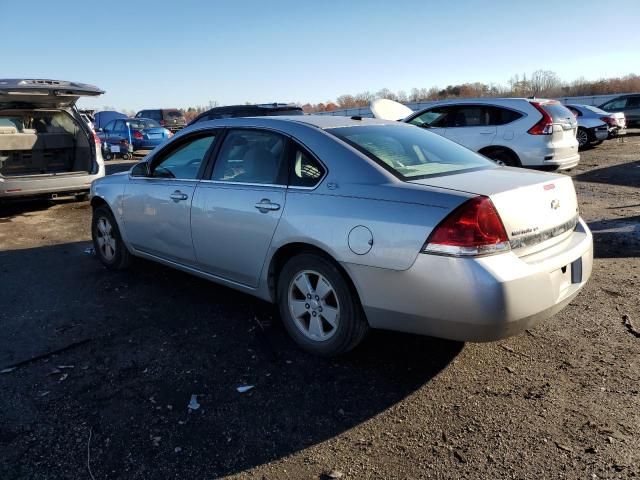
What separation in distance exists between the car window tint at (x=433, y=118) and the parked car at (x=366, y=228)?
5857 mm

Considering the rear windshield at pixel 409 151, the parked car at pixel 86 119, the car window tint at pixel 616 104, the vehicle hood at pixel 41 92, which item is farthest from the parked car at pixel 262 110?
the car window tint at pixel 616 104

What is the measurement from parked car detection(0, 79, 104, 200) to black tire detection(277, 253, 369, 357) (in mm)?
6054

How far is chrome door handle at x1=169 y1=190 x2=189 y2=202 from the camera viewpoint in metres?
4.29

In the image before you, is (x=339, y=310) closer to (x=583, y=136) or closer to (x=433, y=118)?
(x=433, y=118)

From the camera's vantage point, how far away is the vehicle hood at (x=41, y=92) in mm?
7254

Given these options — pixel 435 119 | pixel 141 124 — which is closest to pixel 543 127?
pixel 435 119

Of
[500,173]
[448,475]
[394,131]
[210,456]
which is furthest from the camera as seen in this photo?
[394,131]

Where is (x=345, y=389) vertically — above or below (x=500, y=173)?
below

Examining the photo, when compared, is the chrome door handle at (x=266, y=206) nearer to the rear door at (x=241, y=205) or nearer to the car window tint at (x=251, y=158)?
the rear door at (x=241, y=205)

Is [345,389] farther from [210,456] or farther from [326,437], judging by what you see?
[210,456]

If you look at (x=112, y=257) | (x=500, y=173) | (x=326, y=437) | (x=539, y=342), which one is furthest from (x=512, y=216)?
(x=112, y=257)

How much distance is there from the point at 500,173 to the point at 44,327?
3.72 meters

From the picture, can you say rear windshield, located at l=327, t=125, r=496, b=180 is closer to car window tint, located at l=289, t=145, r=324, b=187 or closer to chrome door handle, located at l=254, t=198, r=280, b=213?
car window tint, located at l=289, t=145, r=324, b=187

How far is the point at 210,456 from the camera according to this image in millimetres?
2521
